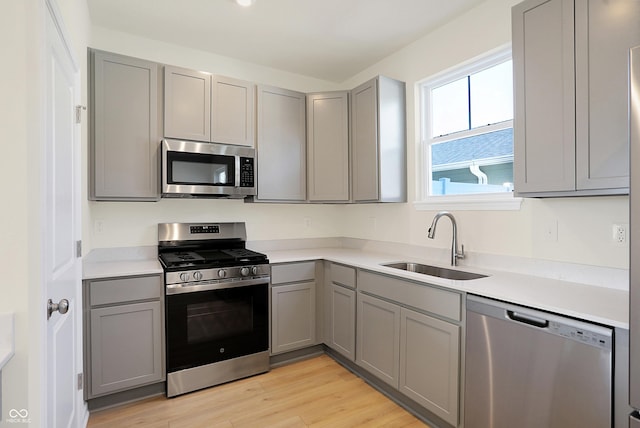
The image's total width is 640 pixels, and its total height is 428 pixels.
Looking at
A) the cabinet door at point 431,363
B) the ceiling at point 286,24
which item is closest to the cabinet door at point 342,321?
the cabinet door at point 431,363

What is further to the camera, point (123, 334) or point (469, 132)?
point (469, 132)

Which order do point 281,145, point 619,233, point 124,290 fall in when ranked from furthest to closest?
point 281,145
point 124,290
point 619,233

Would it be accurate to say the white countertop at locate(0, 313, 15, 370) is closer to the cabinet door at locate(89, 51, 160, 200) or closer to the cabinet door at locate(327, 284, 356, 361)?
the cabinet door at locate(89, 51, 160, 200)

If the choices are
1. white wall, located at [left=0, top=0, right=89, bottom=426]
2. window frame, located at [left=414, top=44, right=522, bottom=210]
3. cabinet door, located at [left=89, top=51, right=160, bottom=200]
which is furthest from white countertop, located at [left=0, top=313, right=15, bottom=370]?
window frame, located at [left=414, top=44, right=522, bottom=210]

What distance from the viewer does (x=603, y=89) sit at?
1.55 m

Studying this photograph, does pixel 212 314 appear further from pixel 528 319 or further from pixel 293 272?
pixel 528 319

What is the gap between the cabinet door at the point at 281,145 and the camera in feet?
10.2

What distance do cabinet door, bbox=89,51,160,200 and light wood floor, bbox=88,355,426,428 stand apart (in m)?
1.48

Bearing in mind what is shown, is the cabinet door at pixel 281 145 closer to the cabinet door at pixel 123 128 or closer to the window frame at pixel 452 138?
the cabinet door at pixel 123 128

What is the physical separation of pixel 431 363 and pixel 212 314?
1552 millimetres

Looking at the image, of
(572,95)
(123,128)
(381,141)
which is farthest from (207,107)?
(572,95)

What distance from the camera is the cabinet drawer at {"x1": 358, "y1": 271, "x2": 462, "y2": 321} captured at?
6.25 ft

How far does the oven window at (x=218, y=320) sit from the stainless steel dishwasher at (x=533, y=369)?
1626mm

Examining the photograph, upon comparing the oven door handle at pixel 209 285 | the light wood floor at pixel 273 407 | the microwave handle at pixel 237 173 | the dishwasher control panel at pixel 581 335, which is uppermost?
the microwave handle at pixel 237 173
